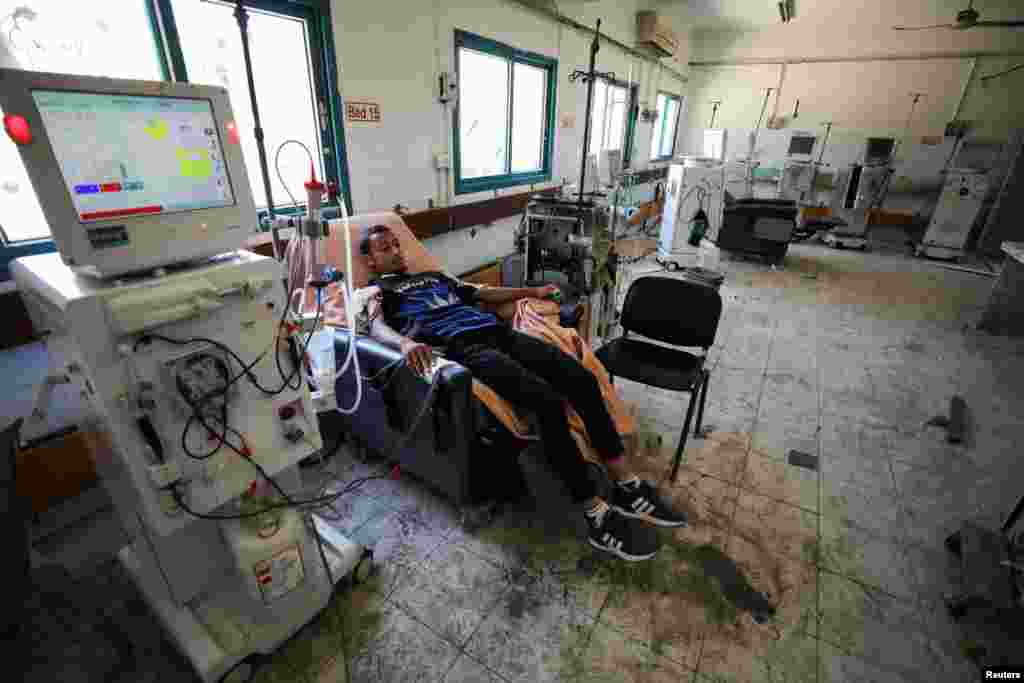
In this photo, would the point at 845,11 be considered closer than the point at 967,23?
No

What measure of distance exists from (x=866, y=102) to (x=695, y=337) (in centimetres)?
740

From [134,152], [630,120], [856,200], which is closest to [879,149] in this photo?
[856,200]

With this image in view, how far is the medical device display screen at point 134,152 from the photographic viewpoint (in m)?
0.80

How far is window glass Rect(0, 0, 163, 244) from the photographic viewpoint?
4.85ft

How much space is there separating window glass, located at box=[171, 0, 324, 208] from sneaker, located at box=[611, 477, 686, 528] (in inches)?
74.5

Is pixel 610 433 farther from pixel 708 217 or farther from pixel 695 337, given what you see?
pixel 708 217

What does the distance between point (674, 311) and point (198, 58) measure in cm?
232

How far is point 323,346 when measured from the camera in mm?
1727

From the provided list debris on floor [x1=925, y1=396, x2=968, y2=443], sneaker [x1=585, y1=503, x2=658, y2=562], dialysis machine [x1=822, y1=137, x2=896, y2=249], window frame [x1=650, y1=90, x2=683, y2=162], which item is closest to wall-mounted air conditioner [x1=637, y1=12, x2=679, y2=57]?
window frame [x1=650, y1=90, x2=683, y2=162]

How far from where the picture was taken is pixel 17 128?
0.75 m

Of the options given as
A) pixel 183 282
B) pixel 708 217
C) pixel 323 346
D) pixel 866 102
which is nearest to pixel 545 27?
pixel 708 217

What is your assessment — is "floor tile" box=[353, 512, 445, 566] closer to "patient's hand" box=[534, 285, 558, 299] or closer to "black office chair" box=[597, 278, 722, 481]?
"black office chair" box=[597, 278, 722, 481]

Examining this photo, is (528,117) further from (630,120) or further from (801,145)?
(801,145)

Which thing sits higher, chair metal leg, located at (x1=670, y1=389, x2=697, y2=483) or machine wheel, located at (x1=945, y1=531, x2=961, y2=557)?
chair metal leg, located at (x1=670, y1=389, x2=697, y2=483)
